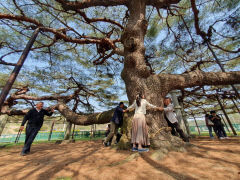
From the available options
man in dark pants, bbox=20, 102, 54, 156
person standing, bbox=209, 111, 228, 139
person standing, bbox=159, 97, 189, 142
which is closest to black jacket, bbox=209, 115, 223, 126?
person standing, bbox=209, 111, 228, 139

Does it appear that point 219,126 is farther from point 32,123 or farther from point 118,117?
point 32,123

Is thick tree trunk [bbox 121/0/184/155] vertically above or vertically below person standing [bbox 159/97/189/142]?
above

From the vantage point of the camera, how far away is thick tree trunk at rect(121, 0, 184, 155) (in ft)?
8.41

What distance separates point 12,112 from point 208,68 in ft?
37.6

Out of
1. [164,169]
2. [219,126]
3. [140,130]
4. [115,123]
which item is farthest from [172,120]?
[219,126]

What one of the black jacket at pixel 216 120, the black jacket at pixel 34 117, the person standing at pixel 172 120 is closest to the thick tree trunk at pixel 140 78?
the person standing at pixel 172 120

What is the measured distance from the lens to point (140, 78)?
3160 millimetres

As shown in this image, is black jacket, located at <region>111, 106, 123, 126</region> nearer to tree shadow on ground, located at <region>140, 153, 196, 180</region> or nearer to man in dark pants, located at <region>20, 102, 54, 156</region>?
tree shadow on ground, located at <region>140, 153, 196, 180</region>

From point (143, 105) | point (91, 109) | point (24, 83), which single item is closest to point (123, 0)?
point (143, 105)

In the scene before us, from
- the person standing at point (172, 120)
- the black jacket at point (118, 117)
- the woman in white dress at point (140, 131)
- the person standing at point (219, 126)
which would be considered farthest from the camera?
the person standing at point (219, 126)

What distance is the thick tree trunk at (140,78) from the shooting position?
2.56 m

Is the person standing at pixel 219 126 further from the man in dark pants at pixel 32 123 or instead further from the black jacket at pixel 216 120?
the man in dark pants at pixel 32 123

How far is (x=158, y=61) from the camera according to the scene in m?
6.16

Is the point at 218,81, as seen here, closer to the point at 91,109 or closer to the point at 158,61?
the point at 158,61
